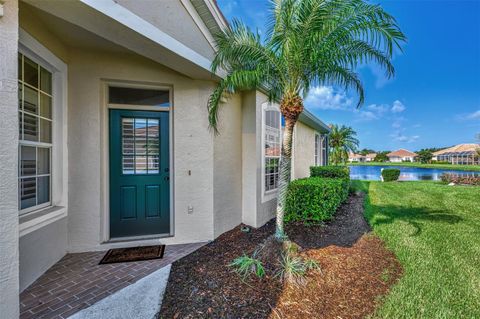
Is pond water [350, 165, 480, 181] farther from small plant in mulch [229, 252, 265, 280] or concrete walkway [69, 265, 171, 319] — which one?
concrete walkway [69, 265, 171, 319]

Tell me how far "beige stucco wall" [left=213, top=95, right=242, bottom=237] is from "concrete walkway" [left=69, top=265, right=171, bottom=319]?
1911mm

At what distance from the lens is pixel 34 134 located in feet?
10.8

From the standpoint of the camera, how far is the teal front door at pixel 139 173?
13.9ft

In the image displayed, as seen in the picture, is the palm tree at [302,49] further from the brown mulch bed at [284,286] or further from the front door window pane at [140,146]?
the front door window pane at [140,146]

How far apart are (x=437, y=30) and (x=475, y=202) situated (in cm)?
1258

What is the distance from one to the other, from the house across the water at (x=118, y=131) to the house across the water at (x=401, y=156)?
82803 mm

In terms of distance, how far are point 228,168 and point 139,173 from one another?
1.90 m

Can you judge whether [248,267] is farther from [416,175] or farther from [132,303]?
[416,175]

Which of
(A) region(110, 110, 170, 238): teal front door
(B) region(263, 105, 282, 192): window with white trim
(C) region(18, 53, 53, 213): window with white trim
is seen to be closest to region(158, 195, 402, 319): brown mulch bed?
(A) region(110, 110, 170, 238): teal front door

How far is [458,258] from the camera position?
12.3 ft

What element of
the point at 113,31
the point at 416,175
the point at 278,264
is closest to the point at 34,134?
the point at 113,31

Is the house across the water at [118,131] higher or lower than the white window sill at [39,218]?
higher

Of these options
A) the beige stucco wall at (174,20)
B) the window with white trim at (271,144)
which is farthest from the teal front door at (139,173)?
the window with white trim at (271,144)

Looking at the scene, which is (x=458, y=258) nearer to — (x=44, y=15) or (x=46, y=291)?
(x=46, y=291)
